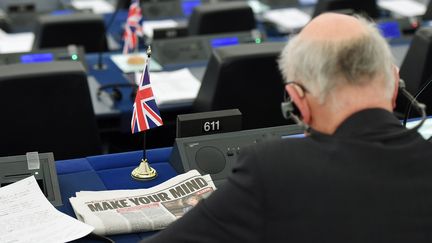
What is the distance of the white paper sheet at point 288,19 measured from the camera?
209 inches

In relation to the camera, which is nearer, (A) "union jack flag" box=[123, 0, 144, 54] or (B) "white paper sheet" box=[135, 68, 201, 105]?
(B) "white paper sheet" box=[135, 68, 201, 105]

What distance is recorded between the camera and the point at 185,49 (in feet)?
13.8

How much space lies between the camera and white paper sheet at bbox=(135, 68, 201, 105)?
3.50 m

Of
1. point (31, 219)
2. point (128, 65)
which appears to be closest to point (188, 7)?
point (128, 65)

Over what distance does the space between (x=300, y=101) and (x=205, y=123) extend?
81 centimetres

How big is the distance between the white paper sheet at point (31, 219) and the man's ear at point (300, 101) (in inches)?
25.8

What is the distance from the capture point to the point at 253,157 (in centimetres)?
150

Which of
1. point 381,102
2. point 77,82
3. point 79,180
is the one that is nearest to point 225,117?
point 79,180

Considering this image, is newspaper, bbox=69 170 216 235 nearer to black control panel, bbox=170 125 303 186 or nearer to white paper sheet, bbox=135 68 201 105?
black control panel, bbox=170 125 303 186

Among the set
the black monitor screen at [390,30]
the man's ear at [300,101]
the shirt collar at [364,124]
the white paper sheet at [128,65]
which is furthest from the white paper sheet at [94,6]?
the shirt collar at [364,124]

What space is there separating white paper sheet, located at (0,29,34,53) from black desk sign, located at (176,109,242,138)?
2.14 m

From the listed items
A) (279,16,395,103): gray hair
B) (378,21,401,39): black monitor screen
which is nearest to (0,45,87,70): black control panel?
(378,21,401,39): black monitor screen

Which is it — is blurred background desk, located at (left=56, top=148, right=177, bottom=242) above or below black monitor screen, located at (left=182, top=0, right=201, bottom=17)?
above

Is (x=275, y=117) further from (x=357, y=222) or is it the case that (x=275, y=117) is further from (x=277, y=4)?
(x=277, y=4)
